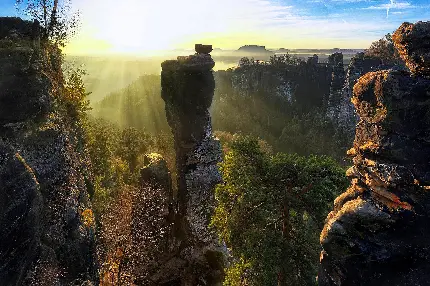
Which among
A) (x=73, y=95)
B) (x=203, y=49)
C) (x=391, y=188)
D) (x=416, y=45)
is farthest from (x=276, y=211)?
(x=73, y=95)

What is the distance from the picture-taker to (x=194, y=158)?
94.8 ft

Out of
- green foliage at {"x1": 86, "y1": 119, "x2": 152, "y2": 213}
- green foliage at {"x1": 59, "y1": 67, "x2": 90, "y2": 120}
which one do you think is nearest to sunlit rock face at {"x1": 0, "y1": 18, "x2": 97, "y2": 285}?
green foliage at {"x1": 59, "y1": 67, "x2": 90, "y2": 120}

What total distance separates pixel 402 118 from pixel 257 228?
920 centimetres

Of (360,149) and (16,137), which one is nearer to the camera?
(360,149)

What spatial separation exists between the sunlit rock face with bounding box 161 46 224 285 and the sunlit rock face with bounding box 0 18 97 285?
35.2 ft

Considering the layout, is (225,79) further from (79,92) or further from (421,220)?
(421,220)

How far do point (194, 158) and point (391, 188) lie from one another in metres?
20.2

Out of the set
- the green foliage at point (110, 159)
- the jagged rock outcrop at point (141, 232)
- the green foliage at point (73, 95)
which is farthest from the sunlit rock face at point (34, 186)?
the green foliage at point (110, 159)

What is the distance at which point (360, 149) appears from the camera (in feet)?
36.1

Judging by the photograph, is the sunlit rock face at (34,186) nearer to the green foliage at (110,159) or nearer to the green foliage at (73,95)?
the green foliage at (73,95)

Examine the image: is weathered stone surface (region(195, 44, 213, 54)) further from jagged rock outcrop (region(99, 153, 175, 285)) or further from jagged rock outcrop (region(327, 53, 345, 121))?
jagged rock outcrop (region(327, 53, 345, 121))

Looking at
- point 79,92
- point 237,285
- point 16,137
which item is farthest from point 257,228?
point 79,92

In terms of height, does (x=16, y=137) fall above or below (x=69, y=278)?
above

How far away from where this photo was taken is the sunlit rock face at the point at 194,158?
1108 inches
